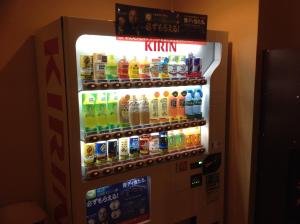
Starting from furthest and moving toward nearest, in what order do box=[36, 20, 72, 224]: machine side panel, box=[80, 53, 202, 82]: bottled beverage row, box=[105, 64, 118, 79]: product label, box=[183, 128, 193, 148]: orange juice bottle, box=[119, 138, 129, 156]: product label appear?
box=[183, 128, 193, 148]: orange juice bottle → box=[119, 138, 129, 156]: product label → box=[105, 64, 118, 79]: product label → box=[80, 53, 202, 82]: bottled beverage row → box=[36, 20, 72, 224]: machine side panel

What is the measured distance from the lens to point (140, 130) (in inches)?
84.3

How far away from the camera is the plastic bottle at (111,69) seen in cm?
208

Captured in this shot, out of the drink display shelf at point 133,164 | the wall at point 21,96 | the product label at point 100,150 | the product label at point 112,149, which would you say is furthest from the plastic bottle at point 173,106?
the wall at point 21,96

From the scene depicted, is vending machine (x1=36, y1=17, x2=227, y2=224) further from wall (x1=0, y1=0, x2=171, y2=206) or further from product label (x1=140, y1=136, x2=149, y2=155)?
wall (x1=0, y1=0, x2=171, y2=206)

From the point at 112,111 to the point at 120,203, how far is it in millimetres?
792

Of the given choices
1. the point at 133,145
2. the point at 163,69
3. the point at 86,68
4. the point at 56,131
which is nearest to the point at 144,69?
the point at 163,69

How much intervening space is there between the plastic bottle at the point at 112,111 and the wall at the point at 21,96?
722 mm

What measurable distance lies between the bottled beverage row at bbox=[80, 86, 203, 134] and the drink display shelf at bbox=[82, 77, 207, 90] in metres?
0.17

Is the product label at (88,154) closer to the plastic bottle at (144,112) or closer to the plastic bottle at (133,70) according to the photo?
the plastic bottle at (144,112)

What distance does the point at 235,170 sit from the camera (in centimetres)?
274

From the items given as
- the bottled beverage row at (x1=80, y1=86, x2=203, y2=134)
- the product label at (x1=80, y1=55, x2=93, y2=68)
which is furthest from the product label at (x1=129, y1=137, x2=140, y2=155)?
the product label at (x1=80, y1=55, x2=93, y2=68)

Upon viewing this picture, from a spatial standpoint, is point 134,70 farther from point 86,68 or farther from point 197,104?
point 197,104

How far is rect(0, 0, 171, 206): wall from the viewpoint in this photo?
2.27 metres

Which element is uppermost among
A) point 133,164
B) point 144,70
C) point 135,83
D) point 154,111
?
point 144,70
